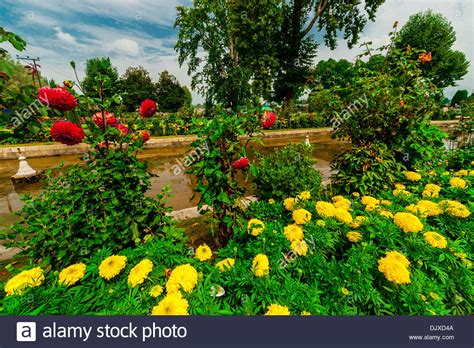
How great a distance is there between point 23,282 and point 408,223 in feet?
9.25

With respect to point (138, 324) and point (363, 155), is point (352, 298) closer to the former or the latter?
point (138, 324)

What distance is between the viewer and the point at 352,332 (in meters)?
1.32

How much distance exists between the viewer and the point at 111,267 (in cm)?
138

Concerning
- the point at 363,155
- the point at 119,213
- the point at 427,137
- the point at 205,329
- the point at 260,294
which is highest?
the point at 427,137

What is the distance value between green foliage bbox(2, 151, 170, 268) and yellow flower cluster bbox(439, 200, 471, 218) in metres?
2.91

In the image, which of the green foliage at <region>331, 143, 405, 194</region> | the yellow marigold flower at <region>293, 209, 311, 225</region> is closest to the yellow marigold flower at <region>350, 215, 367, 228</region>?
the yellow marigold flower at <region>293, 209, 311, 225</region>

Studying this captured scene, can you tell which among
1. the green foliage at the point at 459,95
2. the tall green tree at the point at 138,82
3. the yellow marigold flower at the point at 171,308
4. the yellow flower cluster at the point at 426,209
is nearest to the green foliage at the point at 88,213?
the yellow marigold flower at the point at 171,308

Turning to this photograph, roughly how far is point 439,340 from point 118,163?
2698 mm

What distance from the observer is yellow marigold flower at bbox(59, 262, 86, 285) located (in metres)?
1.33

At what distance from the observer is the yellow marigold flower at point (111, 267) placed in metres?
1.36

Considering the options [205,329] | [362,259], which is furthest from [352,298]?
[205,329]

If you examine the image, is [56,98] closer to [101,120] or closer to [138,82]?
[101,120]

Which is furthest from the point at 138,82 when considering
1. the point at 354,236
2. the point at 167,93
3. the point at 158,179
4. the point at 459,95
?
the point at 459,95

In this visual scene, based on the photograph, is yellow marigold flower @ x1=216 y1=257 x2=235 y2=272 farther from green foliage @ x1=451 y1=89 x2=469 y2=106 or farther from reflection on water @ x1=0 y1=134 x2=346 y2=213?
green foliage @ x1=451 y1=89 x2=469 y2=106
